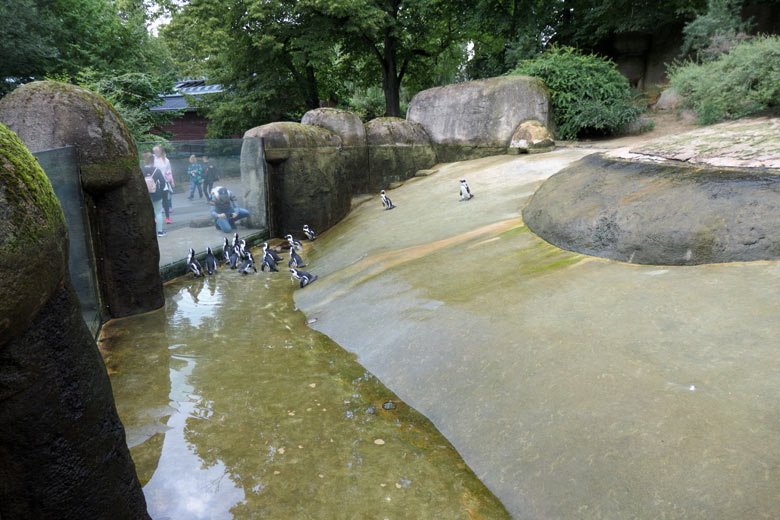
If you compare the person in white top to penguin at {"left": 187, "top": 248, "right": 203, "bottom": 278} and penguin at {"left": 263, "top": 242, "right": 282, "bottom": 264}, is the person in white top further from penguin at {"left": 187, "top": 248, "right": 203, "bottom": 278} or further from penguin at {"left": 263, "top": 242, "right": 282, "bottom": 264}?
penguin at {"left": 263, "top": 242, "right": 282, "bottom": 264}

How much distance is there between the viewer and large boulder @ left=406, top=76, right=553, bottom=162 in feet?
46.7

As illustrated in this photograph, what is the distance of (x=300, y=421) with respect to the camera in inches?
180

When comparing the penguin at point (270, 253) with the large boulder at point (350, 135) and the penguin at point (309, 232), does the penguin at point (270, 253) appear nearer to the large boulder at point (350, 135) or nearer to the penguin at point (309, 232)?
the penguin at point (309, 232)

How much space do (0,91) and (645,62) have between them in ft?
79.6

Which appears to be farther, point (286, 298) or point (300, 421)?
point (286, 298)

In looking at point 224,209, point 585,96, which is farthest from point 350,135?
point 585,96

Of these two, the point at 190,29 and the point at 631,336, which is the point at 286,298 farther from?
the point at 190,29

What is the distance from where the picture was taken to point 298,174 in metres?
12.1

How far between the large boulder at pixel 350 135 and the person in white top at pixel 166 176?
17.5 feet

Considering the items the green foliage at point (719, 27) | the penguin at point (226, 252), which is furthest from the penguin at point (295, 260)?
the green foliage at point (719, 27)

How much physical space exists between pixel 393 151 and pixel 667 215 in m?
10.3

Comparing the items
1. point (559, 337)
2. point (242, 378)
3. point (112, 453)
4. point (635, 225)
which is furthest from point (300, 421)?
point (635, 225)

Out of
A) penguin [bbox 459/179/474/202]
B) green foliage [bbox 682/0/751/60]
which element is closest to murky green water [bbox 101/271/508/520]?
penguin [bbox 459/179/474/202]

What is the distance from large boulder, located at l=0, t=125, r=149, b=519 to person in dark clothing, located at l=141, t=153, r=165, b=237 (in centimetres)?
595
